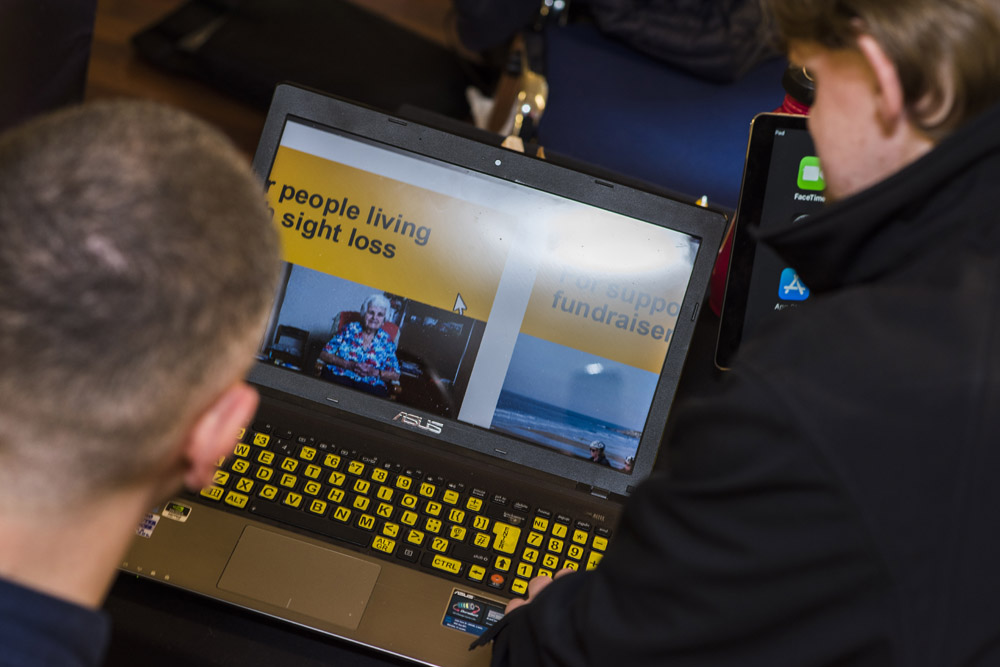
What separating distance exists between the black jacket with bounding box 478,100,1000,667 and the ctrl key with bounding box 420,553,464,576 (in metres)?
0.24

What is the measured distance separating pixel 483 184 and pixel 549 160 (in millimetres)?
74

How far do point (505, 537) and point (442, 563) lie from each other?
6 cm

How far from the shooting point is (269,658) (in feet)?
2.33

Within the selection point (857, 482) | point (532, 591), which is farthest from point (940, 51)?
point (532, 591)

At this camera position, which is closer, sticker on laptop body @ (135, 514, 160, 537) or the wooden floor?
sticker on laptop body @ (135, 514, 160, 537)

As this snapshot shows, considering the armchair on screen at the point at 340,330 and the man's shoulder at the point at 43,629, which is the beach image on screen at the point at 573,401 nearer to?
the armchair on screen at the point at 340,330

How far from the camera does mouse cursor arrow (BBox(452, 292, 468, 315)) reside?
0.86m

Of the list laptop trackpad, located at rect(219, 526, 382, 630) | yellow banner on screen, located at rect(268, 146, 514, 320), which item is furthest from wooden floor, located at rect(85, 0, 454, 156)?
laptop trackpad, located at rect(219, 526, 382, 630)

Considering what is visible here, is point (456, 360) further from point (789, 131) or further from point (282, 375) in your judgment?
point (789, 131)

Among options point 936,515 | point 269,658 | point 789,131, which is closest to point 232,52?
point 789,131

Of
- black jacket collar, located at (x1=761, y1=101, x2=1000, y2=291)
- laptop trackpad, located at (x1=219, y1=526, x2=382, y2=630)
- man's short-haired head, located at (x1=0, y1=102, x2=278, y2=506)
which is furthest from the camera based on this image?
laptop trackpad, located at (x1=219, y1=526, x2=382, y2=630)

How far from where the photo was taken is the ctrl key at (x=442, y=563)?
2.50ft

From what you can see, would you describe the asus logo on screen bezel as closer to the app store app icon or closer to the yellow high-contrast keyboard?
the yellow high-contrast keyboard

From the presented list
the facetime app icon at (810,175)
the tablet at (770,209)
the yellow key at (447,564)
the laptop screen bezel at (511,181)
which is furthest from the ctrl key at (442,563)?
the facetime app icon at (810,175)
